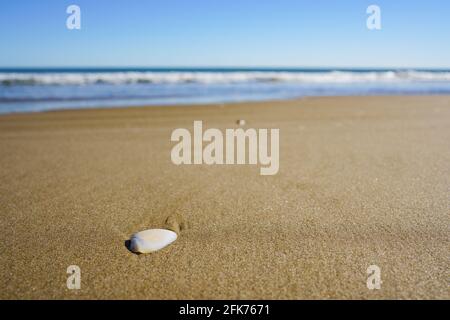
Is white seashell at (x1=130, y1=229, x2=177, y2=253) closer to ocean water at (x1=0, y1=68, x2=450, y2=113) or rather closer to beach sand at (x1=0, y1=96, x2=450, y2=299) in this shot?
beach sand at (x1=0, y1=96, x2=450, y2=299)

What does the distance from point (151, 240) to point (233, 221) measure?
47 cm

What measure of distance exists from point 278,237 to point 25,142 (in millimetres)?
3462

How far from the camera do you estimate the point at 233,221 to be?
185 cm

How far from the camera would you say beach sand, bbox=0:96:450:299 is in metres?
1.33

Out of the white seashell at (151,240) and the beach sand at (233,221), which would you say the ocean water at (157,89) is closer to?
the beach sand at (233,221)

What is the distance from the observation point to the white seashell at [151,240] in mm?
1529

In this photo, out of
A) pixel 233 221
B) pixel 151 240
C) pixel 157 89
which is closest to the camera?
pixel 151 240

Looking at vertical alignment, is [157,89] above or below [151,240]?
above

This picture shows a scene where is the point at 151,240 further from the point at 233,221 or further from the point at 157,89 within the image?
the point at 157,89

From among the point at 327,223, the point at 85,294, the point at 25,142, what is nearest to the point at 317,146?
the point at 327,223

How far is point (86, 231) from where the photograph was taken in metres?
1.74

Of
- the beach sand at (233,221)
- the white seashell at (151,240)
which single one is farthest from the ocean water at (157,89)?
the white seashell at (151,240)

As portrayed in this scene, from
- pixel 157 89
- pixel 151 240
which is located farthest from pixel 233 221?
pixel 157 89
